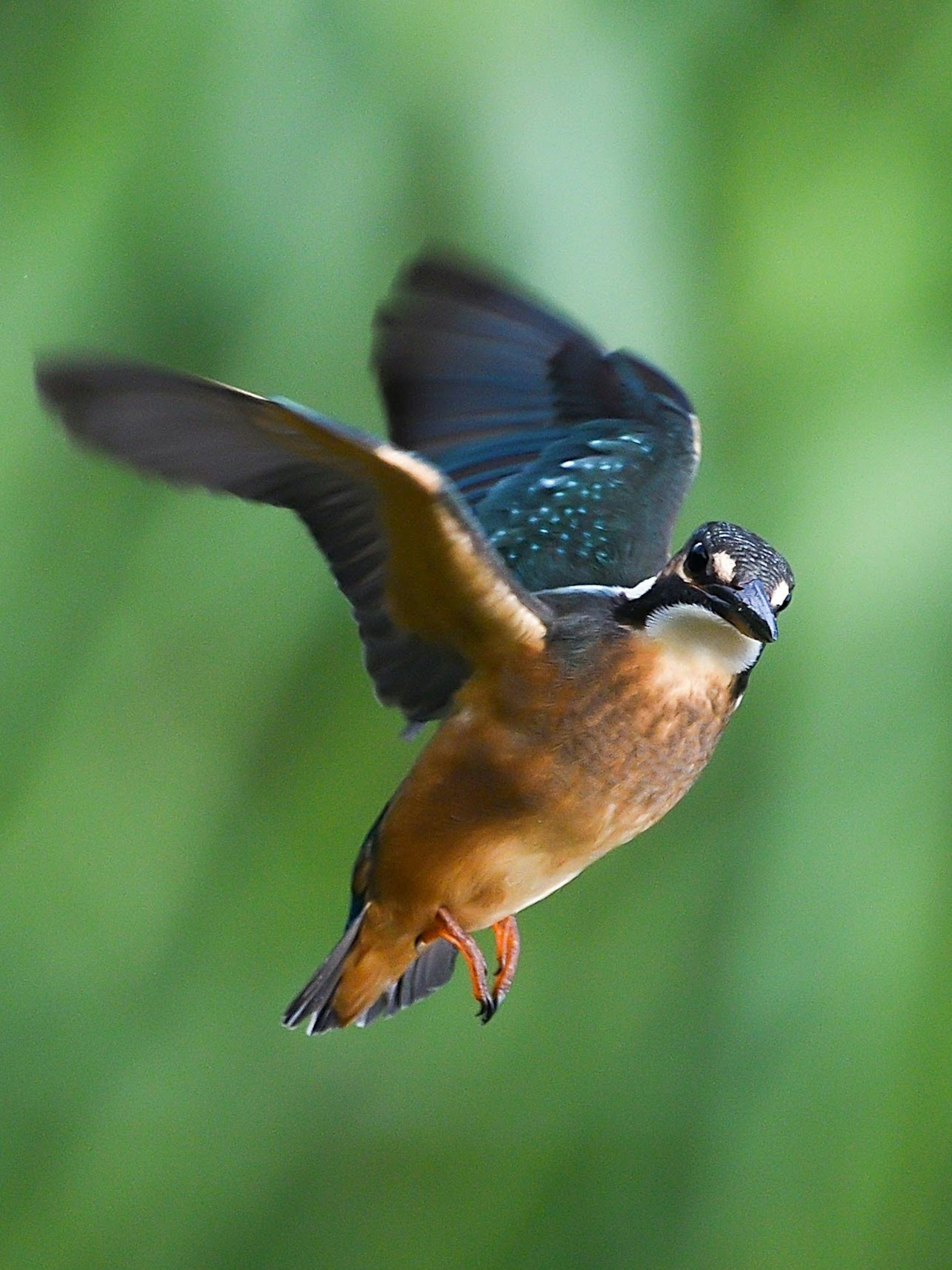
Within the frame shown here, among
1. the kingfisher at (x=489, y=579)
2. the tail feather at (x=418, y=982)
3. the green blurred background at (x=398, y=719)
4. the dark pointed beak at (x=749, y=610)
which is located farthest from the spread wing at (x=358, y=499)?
the green blurred background at (x=398, y=719)

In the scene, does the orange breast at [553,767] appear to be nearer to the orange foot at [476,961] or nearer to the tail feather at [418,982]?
the orange foot at [476,961]

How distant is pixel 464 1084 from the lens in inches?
69.2

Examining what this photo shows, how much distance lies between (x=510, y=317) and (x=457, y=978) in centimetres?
76

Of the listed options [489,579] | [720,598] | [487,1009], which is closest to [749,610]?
[720,598]

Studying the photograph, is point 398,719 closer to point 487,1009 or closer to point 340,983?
point 340,983

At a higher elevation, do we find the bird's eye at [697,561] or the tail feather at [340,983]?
the bird's eye at [697,561]

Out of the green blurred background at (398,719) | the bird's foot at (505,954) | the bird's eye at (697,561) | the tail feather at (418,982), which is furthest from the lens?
the green blurred background at (398,719)

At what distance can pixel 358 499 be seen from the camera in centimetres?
94

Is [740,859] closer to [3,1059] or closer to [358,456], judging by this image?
[3,1059]

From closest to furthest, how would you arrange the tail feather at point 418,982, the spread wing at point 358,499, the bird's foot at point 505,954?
the spread wing at point 358,499 → the bird's foot at point 505,954 → the tail feather at point 418,982

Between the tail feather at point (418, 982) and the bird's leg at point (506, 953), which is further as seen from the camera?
the tail feather at point (418, 982)

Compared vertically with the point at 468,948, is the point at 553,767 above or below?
above

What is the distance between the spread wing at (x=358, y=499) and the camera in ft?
2.70

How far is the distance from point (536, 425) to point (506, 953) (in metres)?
0.36
